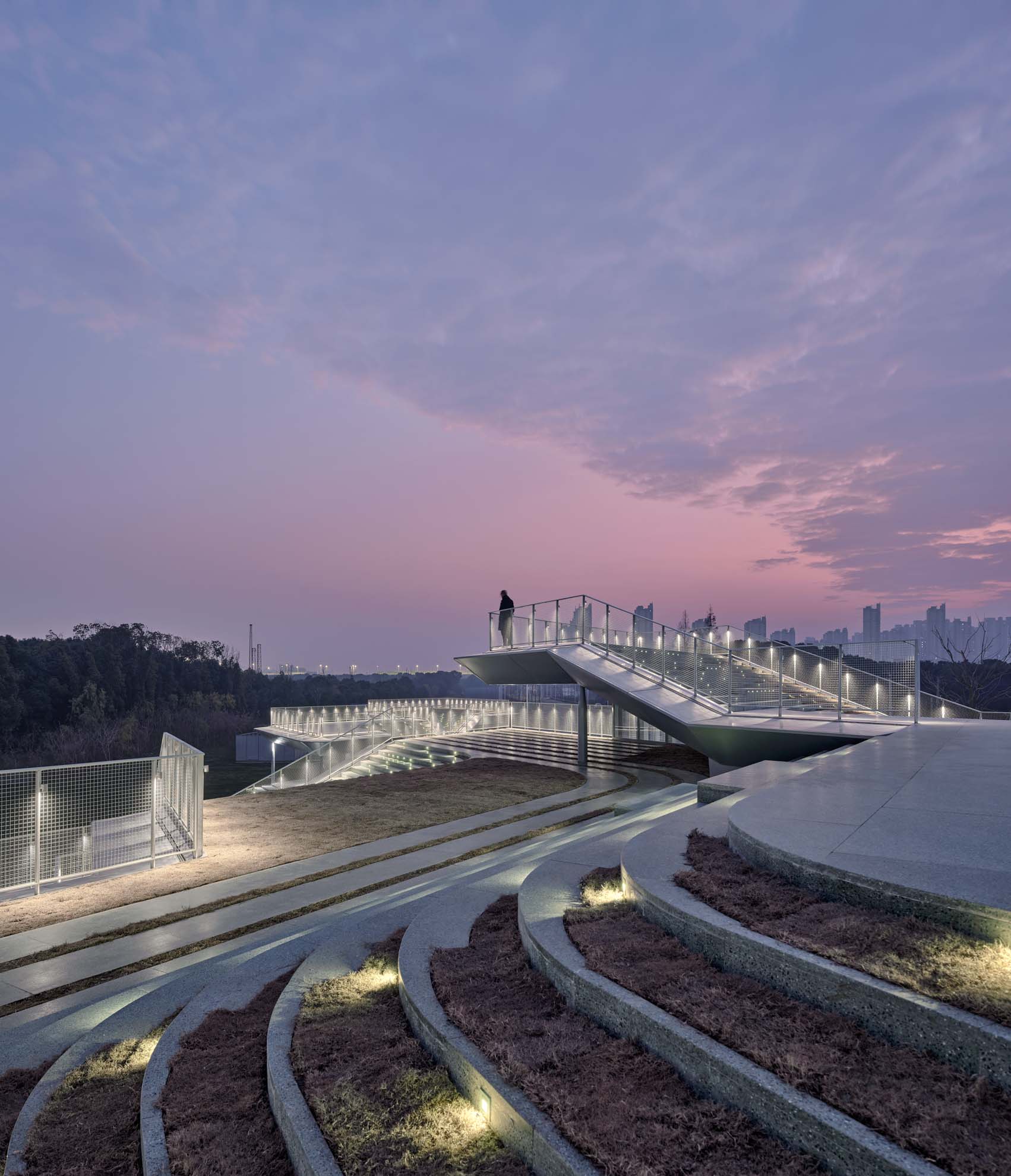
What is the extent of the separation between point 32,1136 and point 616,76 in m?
20.9

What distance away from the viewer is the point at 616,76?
50.8 feet

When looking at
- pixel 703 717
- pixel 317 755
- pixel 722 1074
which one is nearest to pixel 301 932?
pixel 722 1074

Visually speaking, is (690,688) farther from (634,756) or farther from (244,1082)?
(244,1082)

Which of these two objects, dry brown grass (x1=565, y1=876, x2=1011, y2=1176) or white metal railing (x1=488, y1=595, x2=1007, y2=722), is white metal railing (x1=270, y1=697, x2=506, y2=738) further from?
dry brown grass (x1=565, y1=876, x2=1011, y2=1176)

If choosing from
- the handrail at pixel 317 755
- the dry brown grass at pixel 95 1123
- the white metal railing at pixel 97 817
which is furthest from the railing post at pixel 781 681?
the dry brown grass at pixel 95 1123

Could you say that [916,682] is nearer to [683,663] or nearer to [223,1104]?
[683,663]

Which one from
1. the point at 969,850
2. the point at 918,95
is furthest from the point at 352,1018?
the point at 918,95

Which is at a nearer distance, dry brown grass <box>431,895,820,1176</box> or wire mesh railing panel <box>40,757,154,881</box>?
dry brown grass <box>431,895,820,1176</box>

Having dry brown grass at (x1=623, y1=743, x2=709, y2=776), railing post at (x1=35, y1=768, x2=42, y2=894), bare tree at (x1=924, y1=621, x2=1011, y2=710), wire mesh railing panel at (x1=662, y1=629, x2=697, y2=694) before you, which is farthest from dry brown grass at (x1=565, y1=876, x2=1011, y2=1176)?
bare tree at (x1=924, y1=621, x2=1011, y2=710)

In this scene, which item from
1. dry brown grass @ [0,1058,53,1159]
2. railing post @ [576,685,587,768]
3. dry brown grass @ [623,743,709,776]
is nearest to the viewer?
dry brown grass @ [0,1058,53,1159]

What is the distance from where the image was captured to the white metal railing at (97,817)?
27.5 feet

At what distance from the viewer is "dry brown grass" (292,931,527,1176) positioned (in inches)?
108

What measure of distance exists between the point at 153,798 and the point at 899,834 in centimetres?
983

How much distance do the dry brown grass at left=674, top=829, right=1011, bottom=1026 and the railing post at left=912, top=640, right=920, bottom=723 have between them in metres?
11.7
